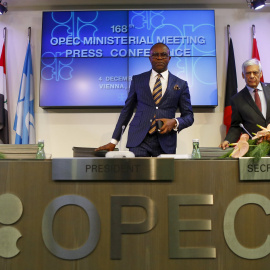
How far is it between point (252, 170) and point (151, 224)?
43 cm

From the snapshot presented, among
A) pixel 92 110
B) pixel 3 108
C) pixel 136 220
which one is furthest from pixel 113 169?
pixel 3 108

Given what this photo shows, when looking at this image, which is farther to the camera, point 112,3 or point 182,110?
point 112,3

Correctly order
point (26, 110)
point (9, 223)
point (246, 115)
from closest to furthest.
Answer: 1. point (9, 223)
2. point (246, 115)
3. point (26, 110)

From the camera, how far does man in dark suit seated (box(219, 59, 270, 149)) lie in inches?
116

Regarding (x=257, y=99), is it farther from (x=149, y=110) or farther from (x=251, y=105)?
(x=149, y=110)

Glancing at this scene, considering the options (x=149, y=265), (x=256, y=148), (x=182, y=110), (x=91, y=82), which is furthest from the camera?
(x=91, y=82)

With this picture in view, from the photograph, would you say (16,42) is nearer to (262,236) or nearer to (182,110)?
(182,110)

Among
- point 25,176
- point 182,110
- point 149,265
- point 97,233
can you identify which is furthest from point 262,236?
point 182,110

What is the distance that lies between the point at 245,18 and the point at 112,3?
158 centimetres

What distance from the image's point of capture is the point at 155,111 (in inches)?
103

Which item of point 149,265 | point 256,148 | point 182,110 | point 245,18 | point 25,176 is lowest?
point 149,265

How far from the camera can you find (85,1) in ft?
14.7

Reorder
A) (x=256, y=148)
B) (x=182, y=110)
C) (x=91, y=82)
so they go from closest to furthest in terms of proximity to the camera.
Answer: (x=256, y=148) → (x=182, y=110) → (x=91, y=82)

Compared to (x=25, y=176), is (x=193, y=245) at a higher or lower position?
lower
